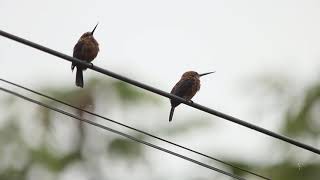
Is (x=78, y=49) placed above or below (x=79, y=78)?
above

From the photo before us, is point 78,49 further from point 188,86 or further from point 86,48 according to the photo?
point 188,86

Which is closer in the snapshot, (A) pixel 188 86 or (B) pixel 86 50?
(B) pixel 86 50

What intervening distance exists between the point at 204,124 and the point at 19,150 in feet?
10.5

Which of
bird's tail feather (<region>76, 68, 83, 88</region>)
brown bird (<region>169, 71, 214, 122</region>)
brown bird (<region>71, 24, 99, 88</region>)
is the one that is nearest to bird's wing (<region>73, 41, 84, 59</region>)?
brown bird (<region>71, 24, 99, 88</region>)

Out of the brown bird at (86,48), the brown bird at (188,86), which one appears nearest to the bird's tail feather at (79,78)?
the brown bird at (86,48)

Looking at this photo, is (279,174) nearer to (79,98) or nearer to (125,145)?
(125,145)

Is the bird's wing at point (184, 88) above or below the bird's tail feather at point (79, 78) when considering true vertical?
above

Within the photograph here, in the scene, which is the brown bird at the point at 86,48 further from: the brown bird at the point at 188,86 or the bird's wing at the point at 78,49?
the brown bird at the point at 188,86

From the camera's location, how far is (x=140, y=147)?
14.2 metres

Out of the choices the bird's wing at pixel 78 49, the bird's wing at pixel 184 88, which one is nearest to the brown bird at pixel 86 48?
the bird's wing at pixel 78 49

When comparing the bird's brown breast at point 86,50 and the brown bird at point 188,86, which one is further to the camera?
the brown bird at point 188,86

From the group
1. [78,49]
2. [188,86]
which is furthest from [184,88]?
[78,49]

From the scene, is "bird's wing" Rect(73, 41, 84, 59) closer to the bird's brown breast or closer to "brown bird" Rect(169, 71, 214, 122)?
the bird's brown breast

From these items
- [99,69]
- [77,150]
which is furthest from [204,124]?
[99,69]
